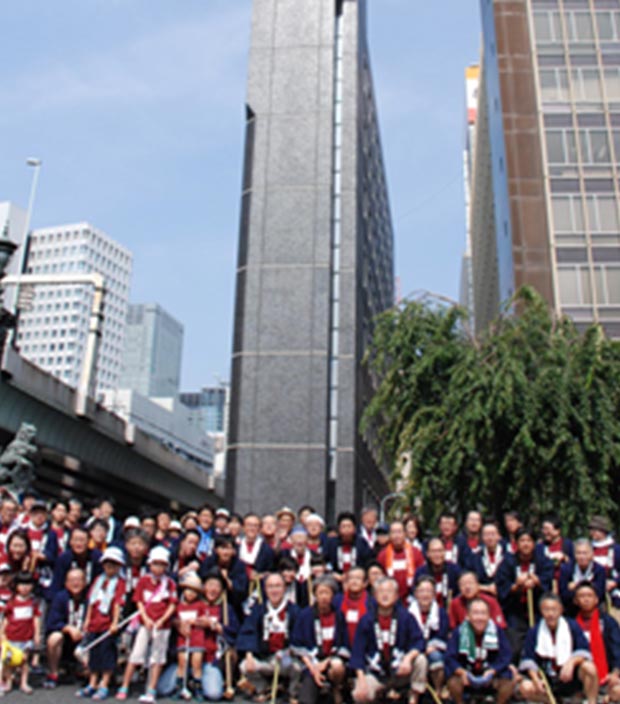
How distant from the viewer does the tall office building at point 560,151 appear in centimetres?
3178

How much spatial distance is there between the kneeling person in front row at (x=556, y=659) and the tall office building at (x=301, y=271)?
18657 mm

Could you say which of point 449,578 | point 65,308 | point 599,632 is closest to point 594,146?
point 449,578

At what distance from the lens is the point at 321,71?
101ft

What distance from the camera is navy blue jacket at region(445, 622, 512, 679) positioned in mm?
7645

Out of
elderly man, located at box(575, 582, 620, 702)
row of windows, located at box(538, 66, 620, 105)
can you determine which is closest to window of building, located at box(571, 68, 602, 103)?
row of windows, located at box(538, 66, 620, 105)

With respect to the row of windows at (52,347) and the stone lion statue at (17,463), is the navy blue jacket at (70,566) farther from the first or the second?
the row of windows at (52,347)

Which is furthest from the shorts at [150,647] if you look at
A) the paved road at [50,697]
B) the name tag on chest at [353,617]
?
the name tag on chest at [353,617]

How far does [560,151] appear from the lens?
3372 cm

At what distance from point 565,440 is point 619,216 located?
67.4 ft

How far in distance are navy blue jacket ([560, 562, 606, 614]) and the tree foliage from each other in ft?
18.4

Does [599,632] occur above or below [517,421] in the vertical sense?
below

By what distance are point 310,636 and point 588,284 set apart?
26.8m

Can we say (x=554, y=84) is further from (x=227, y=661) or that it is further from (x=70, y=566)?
(x=227, y=661)

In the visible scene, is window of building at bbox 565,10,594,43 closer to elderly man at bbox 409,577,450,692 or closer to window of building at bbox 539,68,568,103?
window of building at bbox 539,68,568,103
